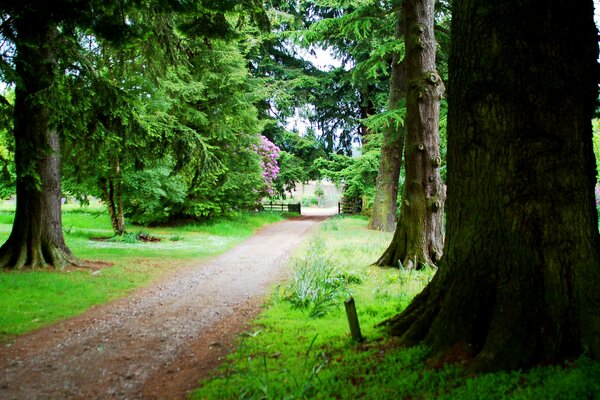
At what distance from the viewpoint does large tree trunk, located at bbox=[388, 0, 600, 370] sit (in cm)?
314

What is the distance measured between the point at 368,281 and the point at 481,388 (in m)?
4.92

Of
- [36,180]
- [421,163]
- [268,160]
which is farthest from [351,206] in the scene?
[36,180]

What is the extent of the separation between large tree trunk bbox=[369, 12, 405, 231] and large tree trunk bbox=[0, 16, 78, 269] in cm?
1147

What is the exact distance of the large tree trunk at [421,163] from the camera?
29.4 ft

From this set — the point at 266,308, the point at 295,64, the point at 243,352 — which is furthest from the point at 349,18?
the point at 295,64

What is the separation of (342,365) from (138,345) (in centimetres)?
288

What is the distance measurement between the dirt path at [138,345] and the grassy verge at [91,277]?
386 millimetres

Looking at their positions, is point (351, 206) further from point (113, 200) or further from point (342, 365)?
point (342, 365)

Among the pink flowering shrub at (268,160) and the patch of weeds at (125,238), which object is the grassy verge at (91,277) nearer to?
the patch of weeds at (125,238)

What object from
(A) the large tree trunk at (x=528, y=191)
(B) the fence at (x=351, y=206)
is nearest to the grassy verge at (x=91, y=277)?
(A) the large tree trunk at (x=528, y=191)

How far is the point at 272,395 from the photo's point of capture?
11.5ft

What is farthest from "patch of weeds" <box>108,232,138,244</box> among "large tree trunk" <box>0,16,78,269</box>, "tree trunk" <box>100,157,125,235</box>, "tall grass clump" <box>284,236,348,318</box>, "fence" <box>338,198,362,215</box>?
"fence" <box>338,198,362,215</box>

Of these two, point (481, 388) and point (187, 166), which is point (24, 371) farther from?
point (187, 166)

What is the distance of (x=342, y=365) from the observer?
3932mm
